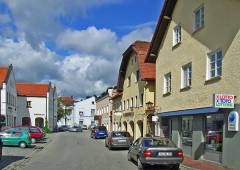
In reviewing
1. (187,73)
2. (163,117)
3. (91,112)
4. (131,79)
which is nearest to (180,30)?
(187,73)

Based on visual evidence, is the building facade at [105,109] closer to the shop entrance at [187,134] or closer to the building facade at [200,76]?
Result: the building facade at [200,76]

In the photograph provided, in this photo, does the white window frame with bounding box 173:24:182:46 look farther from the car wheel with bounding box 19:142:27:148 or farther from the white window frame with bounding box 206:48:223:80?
the car wheel with bounding box 19:142:27:148

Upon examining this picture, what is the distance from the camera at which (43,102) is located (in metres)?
79.0

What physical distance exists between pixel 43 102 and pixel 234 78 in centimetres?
6552

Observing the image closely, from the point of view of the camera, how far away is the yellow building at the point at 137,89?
33181mm

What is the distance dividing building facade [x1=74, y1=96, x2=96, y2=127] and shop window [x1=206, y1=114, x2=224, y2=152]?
9785 cm

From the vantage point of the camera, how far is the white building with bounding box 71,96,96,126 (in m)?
117

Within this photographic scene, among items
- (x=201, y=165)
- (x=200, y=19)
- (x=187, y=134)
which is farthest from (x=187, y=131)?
(x=200, y=19)

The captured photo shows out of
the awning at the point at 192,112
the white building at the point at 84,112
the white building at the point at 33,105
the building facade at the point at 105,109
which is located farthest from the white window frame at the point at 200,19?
the white building at the point at 84,112

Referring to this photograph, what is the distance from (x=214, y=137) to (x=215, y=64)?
10.6 ft

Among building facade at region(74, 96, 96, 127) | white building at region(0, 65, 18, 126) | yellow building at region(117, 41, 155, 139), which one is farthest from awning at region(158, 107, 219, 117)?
building facade at region(74, 96, 96, 127)

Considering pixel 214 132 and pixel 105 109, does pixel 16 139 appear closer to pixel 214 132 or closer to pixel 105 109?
pixel 214 132

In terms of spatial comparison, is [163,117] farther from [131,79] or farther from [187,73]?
[131,79]

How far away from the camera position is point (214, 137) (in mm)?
18375
